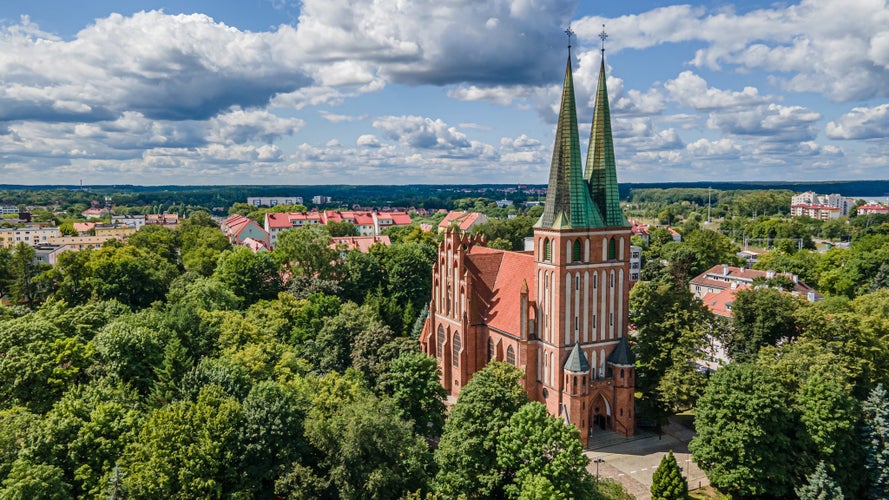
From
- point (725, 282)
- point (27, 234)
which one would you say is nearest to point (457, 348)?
point (725, 282)

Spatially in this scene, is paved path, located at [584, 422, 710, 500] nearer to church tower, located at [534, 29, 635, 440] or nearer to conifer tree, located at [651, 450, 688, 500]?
church tower, located at [534, 29, 635, 440]

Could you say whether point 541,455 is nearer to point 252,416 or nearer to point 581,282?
point 252,416

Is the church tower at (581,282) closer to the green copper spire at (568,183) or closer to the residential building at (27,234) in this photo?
the green copper spire at (568,183)

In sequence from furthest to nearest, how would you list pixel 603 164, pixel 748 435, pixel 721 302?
1. pixel 721 302
2. pixel 603 164
3. pixel 748 435

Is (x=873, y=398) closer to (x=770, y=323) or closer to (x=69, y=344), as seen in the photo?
(x=770, y=323)

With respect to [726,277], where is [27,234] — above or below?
above

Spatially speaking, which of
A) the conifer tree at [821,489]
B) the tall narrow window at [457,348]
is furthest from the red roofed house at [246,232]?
the conifer tree at [821,489]
